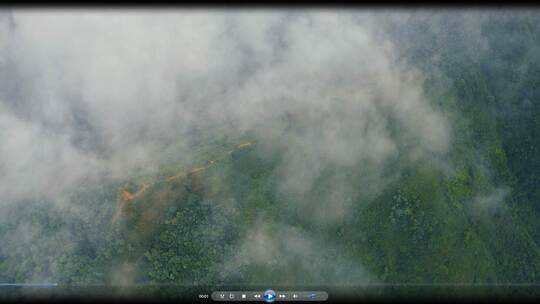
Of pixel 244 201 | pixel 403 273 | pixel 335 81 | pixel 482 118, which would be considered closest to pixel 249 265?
pixel 244 201

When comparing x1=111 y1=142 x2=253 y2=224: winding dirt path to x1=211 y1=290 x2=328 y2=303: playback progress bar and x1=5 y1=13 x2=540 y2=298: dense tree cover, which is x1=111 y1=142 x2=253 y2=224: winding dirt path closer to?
x1=5 y1=13 x2=540 y2=298: dense tree cover

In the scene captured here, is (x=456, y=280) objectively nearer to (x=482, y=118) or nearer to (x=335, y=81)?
(x=482, y=118)

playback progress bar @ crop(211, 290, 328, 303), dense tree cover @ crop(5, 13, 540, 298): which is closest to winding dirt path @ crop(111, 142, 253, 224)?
dense tree cover @ crop(5, 13, 540, 298)

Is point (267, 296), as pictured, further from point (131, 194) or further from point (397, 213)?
point (397, 213)

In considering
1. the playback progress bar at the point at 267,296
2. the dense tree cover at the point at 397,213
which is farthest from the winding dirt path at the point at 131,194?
the playback progress bar at the point at 267,296

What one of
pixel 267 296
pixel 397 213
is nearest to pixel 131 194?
pixel 267 296

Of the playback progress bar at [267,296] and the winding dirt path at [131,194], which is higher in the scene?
the winding dirt path at [131,194]

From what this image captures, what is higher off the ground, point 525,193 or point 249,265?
point 525,193

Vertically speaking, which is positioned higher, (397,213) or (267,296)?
(397,213)

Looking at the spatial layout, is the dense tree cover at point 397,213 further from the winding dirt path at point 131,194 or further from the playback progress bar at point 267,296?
the playback progress bar at point 267,296

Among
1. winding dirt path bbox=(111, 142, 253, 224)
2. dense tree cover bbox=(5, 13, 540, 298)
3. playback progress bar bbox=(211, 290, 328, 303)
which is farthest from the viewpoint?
dense tree cover bbox=(5, 13, 540, 298)

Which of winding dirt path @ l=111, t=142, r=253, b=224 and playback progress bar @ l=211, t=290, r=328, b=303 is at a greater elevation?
winding dirt path @ l=111, t=142, r=253, b=224
